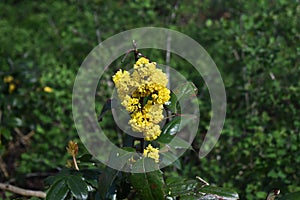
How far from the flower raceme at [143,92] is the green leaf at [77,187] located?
311 mm

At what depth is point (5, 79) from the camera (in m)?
2.97

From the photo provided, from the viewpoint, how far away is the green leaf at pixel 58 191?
154 centimetres

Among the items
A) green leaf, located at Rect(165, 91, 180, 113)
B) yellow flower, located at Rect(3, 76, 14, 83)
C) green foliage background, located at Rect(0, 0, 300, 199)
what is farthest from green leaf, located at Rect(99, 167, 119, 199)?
yellow flower, located at Rect(3, 76, 14, 83)

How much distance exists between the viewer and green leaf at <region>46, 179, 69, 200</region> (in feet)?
5.05

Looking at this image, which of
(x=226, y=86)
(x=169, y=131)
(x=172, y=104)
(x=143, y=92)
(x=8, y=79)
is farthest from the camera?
(x=8, y=79)

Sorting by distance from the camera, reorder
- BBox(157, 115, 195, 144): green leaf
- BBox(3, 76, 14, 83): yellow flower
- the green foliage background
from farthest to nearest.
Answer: BBox(3, 76, 14, 83): yellow flower < the green foliage background < BBox(157, 115, 195, 144): green leaf

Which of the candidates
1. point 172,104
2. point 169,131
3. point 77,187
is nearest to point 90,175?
point 77,187

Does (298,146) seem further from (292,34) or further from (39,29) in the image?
(39,29)

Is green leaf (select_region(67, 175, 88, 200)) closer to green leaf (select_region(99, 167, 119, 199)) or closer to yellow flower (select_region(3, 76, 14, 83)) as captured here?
green leaf (select_region(99, 167, 119, 199))

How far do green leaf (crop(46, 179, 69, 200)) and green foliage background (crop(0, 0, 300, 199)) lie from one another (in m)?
0.74

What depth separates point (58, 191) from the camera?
1.56 m

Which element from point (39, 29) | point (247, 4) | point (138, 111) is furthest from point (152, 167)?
point (39, 29)

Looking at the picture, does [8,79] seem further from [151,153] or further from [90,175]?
[151,153]

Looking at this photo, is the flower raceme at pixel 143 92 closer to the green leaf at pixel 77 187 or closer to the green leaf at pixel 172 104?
the green leaf at pixel 172 104
